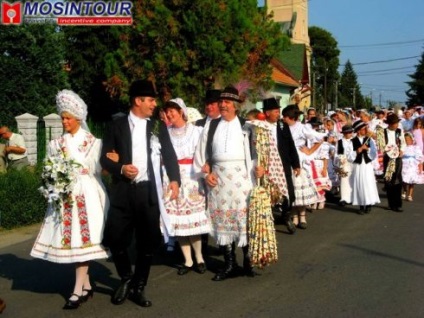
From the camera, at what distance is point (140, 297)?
583 cm

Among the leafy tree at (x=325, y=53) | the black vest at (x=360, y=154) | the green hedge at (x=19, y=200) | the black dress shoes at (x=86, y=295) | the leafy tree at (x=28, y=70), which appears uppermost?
the leafy tree at (x=325, y=53)

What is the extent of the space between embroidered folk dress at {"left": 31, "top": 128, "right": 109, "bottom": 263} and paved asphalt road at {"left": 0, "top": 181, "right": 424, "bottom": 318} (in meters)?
0.56

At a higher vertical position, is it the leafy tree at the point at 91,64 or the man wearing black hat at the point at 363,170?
the leafy tree at the point at 91,64

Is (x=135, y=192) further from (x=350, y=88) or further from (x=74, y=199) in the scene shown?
(x=350, y=88)

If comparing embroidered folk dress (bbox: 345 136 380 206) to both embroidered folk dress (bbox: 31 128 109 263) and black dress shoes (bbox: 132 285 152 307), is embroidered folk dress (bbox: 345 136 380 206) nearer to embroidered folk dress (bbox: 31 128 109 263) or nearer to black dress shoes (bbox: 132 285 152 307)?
black dress shoes (bbox: 132 285 152 307)

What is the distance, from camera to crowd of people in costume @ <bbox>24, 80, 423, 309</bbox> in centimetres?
575

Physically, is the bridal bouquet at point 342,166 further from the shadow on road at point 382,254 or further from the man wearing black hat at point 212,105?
the man wearing black hat at point 212,105

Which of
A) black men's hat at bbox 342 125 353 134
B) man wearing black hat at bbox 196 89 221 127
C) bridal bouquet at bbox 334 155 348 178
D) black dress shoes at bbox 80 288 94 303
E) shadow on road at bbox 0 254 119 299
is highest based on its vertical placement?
man wearing black hat at bbox 196 89 221 127

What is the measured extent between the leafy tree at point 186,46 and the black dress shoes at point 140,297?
459 inches

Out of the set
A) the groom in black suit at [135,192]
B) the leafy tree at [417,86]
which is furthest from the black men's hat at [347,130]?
the leafy tree at [417,86]

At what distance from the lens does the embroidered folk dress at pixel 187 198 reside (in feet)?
23.2

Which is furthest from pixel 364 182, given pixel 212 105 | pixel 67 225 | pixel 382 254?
pixel 67 225

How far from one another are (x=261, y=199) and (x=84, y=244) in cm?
197

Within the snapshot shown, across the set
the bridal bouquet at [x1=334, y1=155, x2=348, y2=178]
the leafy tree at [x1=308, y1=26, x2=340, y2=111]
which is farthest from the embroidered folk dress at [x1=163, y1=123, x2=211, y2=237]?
the leafy tree at [x1=308, y1=26, x2=340, y2=111]
